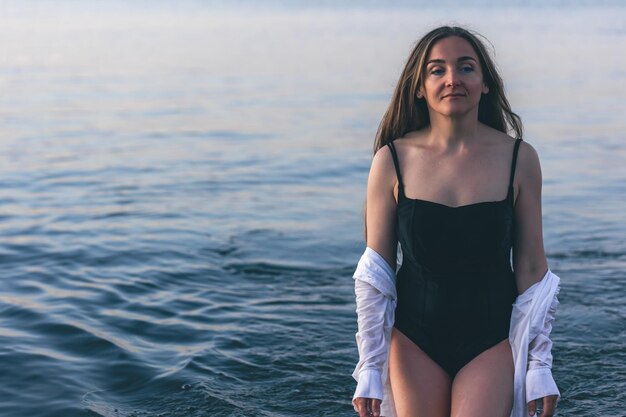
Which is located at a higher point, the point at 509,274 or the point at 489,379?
the point at 509,274

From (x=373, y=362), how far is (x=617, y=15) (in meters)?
39.5

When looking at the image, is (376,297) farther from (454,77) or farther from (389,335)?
(454,77)

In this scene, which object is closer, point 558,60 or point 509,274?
point 509,274

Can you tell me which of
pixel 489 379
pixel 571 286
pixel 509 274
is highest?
pixel 509 274

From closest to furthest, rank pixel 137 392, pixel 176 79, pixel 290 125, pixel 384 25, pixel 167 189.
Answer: pixel 137 392, pixel 167 189, pixel 290 125, pixel 176 79, pixel 384 25

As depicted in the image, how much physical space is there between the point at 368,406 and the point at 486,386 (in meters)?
0.49

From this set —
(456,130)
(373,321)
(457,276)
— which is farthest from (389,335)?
(456,130)

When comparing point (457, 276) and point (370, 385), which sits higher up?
point (457, 276)

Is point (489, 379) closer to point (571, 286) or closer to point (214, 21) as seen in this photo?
point (571, 286)

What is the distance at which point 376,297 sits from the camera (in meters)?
4.48

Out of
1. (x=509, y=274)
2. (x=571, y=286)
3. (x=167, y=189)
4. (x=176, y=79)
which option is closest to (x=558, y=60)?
(x=176, y=79)

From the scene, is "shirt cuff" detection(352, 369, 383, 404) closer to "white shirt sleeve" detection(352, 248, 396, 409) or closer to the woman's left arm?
"white shirt sleeve" detection(352, 248, 396, 409)

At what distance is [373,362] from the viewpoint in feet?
14.5

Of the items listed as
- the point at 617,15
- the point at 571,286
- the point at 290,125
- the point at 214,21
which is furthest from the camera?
the point at 617,15
